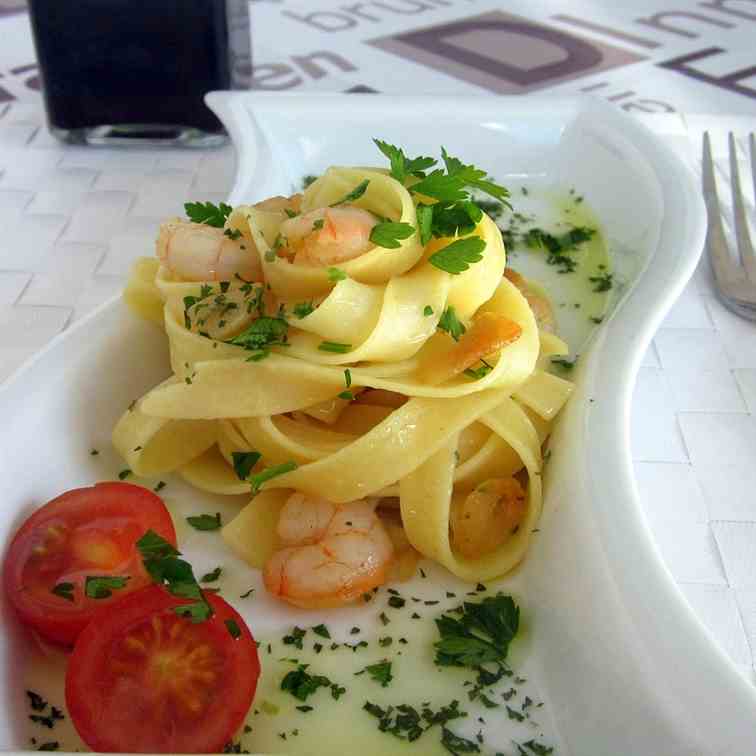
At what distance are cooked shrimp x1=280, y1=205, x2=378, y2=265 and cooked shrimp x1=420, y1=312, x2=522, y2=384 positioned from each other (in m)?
0.23

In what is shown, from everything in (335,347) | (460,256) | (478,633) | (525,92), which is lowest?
(525,92)

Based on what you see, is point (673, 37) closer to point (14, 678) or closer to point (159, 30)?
point (159, 30)

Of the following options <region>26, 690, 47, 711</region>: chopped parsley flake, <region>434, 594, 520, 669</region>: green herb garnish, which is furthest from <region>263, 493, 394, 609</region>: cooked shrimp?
<region>26, 690, 47, 711</region>: chopped parsley flake

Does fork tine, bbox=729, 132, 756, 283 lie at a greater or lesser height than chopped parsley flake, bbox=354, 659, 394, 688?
greater

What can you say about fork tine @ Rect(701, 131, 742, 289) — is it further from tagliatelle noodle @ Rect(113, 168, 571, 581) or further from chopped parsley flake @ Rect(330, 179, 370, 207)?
chopped parsley flake @ Rect(330, 179, 370, 207)

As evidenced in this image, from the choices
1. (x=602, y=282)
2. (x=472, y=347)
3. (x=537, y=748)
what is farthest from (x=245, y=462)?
(x=602, y=282)

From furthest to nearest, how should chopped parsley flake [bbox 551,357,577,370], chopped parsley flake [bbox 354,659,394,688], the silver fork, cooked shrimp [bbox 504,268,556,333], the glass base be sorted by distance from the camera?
the glass base
the silver fork
cooked shrimp [bbox 504,268,556,333]
chopped parsley flake [bbox 551,357,577,370]
chopped parsley flake [bbox 354,659,394,688]

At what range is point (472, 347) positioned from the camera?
1.53m

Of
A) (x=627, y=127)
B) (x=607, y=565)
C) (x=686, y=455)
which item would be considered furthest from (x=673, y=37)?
(x=607, y=565)

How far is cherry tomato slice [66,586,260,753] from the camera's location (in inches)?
45.6

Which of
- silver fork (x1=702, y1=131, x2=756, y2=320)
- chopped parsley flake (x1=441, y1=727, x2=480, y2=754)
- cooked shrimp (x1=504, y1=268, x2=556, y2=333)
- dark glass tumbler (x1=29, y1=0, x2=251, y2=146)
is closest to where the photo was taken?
chopped parsley flake (x1=441, y1=727, x2=480, y2=754)

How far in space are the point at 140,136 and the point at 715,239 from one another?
182 cm

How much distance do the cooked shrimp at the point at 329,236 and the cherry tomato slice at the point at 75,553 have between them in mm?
485

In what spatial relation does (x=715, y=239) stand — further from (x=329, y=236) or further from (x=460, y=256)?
(x=329, y=236)
